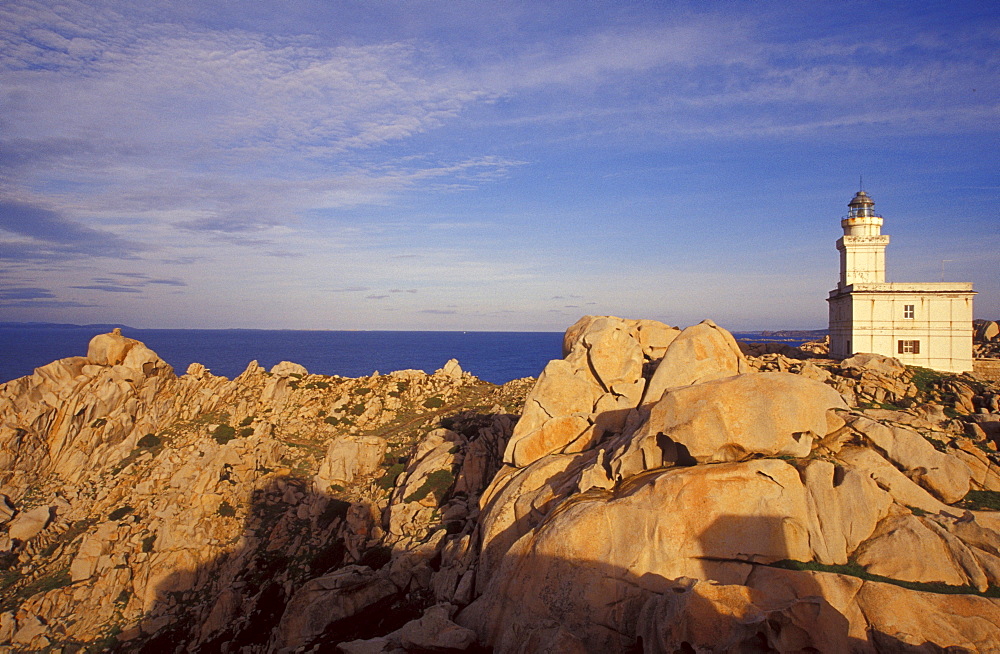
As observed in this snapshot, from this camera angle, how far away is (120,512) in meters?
33.4

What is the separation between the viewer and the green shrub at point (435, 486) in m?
29.4

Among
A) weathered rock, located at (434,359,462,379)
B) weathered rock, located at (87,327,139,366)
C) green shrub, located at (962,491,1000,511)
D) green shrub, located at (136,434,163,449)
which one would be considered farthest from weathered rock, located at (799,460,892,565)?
weathered rock, located at (87,327,139,366)

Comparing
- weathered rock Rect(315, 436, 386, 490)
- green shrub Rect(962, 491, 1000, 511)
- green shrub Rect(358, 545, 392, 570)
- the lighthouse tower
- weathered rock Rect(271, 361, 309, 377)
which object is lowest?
green shrub Rect(358, 545, 392, 570)

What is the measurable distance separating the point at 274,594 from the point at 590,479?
64.0 ft

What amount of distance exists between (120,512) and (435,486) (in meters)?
19.5

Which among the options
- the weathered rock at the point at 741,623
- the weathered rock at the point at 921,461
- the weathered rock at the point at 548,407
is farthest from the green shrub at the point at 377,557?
the weathered rock at the point at 921,461

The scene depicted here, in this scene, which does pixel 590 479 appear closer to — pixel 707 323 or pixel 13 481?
pixel 707 323

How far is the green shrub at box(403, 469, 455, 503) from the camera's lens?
29.4 meters

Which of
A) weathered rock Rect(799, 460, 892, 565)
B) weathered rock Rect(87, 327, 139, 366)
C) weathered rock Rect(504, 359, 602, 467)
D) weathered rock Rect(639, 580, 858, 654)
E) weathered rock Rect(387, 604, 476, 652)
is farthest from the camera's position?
weathered rock Rect(87, 327, 139, 366)

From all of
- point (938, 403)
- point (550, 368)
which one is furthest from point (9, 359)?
point (938, 403)

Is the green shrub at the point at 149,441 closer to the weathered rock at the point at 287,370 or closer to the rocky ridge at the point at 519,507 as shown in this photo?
the rocky ridge at the point at 519,507

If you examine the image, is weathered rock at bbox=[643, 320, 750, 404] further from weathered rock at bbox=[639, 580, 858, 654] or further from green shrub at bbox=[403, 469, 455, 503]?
green shrub at bbox=[403, 469, 455, 503]

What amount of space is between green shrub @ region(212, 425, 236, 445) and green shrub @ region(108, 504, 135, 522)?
6314 mm

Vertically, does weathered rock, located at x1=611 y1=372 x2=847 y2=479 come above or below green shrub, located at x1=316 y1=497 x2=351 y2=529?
above
